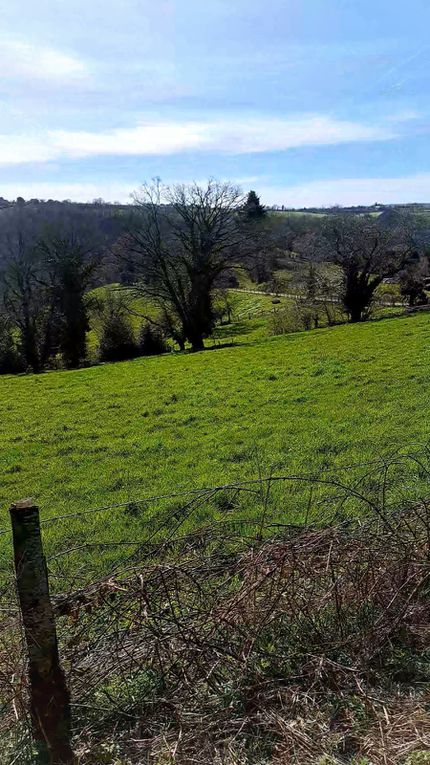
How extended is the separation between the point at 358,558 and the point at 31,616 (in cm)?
203

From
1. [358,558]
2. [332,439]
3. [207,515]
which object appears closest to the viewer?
[358,558]

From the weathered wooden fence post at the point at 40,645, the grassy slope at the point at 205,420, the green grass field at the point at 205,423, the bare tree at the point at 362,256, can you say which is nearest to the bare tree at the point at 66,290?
the grassy slope at the point at 205,420

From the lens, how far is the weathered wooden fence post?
227 cm

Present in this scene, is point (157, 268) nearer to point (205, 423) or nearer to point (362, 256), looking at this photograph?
point (362, 256)

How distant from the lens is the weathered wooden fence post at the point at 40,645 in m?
2.27

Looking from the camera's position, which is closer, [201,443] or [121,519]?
[121,519]

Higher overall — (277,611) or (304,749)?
(277,611)

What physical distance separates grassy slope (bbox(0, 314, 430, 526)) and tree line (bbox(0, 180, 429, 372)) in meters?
11.2

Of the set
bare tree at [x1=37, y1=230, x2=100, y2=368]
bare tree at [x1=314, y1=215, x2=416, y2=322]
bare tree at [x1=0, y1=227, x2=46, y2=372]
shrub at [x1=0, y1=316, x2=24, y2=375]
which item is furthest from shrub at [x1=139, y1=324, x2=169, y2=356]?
bare tree at [x1=314, y1=215, x2=416, y2=322]

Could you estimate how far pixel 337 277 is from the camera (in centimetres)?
3297

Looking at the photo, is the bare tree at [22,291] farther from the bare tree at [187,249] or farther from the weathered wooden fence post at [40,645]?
the weathered wooden fence post at [40,645]

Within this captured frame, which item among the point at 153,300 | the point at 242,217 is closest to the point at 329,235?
the point at 242,217

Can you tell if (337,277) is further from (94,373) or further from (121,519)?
(121,519)

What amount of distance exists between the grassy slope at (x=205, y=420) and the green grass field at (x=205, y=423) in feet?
0.11
